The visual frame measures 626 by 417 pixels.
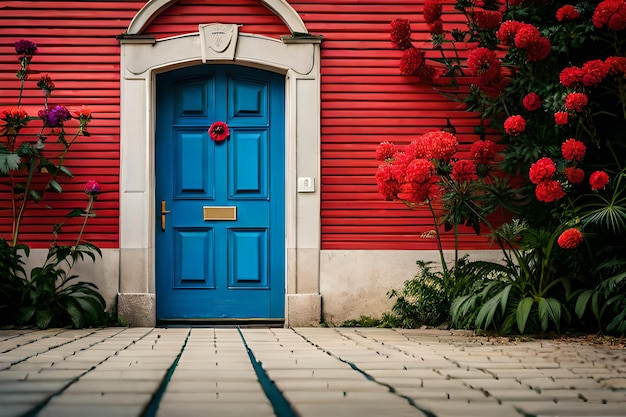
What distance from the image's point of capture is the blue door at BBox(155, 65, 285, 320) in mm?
8594

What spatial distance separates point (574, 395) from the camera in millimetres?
3701

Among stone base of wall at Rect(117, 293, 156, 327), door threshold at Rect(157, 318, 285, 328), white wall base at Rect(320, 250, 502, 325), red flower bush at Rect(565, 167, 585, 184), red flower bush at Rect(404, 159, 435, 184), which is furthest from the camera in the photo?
door threshold at Rect(157, 318, 285, 328)

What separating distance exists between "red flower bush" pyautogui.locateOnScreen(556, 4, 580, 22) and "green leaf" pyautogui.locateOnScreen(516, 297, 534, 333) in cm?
249

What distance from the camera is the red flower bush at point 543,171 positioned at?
709 cm

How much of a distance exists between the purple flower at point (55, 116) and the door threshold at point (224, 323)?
212 centimetres

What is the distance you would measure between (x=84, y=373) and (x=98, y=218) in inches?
170

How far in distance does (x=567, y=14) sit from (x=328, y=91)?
91.2 inches

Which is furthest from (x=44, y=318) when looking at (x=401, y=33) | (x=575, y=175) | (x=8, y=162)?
(x=575, y=175)

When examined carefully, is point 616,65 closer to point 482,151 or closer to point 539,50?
point 539,50

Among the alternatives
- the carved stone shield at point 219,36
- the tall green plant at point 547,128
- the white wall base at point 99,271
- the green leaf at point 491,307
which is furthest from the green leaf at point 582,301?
the white wall base at point 99,271

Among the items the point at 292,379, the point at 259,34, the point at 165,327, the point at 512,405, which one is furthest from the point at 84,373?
the point at 259,34

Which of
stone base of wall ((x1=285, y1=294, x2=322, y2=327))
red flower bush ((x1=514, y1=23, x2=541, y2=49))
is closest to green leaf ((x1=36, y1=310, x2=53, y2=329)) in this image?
stone base of wall ((x1=285, y1=294, x2=322, y2=327))

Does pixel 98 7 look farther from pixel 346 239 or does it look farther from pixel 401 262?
pixel 401 262

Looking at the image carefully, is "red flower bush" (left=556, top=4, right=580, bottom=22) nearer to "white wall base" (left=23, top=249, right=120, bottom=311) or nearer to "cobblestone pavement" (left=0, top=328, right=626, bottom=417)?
"cobblestone pavement" (left=0, top=328, right=626, bottom=417)
